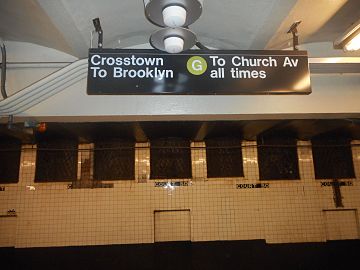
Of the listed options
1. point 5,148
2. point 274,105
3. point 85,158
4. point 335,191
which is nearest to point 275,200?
point 335,191

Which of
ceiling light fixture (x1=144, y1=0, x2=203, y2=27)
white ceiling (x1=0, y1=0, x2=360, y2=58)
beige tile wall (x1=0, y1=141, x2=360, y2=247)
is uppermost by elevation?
white ceiling (x1=0, y1=0, x2=360, y2=58)

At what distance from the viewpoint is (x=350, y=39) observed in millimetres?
3146

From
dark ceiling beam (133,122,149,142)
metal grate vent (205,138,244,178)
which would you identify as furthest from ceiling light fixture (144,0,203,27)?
metal grate vent (205,138,244,178)

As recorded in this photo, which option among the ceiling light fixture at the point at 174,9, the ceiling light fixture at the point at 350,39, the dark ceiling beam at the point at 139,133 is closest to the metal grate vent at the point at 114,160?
the dark ceiling beam at the point at 139,133

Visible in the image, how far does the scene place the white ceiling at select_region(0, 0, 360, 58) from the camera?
2951mm

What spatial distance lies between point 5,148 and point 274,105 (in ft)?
19.0

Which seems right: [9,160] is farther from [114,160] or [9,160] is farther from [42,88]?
[42,88]

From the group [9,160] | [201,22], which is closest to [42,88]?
[201,22]

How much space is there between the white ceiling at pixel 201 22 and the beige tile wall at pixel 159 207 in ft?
11.7

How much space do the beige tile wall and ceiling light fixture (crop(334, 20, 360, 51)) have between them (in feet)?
12.9

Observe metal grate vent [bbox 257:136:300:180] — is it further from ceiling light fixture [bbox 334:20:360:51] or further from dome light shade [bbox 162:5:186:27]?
dome light shade [bbox 162:5:186:27]

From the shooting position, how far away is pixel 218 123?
5.38 meters

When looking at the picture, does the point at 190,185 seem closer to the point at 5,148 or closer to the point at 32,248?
the point at 32,248

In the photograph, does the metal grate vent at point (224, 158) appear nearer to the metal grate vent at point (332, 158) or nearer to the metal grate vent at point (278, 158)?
the metal grate vent at point (278, 158)
